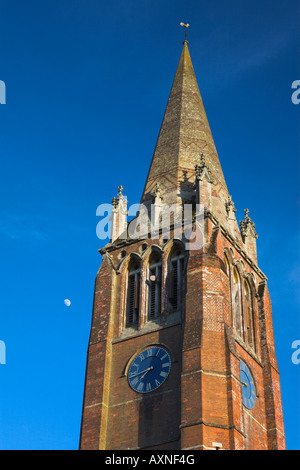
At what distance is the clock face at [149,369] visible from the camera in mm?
34188

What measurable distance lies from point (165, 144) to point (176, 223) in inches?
327

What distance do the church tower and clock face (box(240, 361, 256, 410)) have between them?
7cm

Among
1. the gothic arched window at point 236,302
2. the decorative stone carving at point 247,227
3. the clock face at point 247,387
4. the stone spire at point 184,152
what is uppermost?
the stone spire at point 184,152

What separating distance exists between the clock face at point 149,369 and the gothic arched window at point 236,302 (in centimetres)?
414

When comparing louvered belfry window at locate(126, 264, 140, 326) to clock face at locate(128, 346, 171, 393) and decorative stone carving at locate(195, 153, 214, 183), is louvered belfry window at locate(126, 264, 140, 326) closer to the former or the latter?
clock face at locate(128, 346, 171, 393)

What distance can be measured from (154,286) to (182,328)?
4.06 m

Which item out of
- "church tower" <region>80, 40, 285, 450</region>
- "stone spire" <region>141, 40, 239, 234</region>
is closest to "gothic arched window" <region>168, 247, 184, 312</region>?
"church tower" <region>80, 40, 285, 450</region>

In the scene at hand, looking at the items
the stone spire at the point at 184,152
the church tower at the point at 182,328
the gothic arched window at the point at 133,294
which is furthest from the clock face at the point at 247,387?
the stone spire at the point at 184,152

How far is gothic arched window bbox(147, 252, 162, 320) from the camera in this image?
122 ft

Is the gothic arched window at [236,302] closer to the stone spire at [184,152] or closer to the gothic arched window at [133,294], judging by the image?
the stone spire at [184,152]

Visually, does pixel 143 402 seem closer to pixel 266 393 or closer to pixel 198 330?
pixel 198 330

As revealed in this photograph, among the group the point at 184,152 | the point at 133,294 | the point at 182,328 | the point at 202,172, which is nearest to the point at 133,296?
the point at 133,294

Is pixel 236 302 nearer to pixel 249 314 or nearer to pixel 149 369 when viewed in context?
pixel 249 314

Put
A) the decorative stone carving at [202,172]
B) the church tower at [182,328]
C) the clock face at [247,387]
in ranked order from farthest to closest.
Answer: the decorative stone carving at [202,172] → the clock face at [247,387] → the church tower at [182,328]
